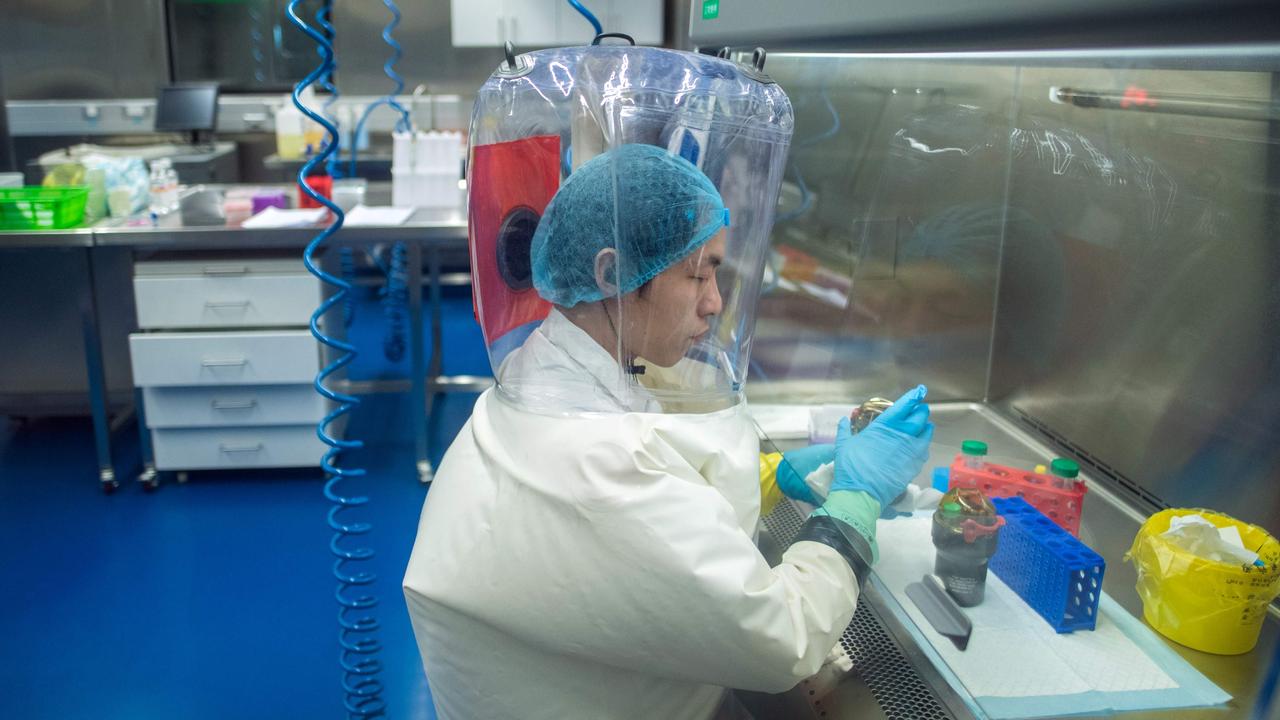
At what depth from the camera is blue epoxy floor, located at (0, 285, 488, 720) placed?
216 cm

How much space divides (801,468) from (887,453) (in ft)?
0.82

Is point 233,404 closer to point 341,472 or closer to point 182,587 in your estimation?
point 182,587

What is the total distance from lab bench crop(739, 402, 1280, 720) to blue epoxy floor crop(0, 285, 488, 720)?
1.17 m

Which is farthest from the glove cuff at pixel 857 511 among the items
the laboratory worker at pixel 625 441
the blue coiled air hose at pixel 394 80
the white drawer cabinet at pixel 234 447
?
the white drawer cabinet at pixel 234 447

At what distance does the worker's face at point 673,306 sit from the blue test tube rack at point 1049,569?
0.47 m

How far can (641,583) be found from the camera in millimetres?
940

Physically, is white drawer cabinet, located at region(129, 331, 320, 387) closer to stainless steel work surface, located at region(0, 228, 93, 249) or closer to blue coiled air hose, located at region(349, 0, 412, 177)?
stainless steel work surface, located at region(0, 228, 93, 249)

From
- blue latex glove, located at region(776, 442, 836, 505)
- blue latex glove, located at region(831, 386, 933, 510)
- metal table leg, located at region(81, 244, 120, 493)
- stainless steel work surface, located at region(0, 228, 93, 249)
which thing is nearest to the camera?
blue latex glove, located at region(831, 386, 933, 510)

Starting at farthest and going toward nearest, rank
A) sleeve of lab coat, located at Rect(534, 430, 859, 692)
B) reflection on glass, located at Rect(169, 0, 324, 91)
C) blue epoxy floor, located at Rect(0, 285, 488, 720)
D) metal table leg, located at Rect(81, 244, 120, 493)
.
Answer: reflection on glass, located at Rect(169, 0, 324, 91), metal table leg, located at Rect(81, 244, 120, 493), blue epoxy floor, located at Rect(0, 285, 488, 720), sleeve of lab coat, located at Rect(534, 430, 859, 692)

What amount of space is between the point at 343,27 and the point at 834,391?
16.6 feet

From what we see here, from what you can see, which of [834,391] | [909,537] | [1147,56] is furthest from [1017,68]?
[834,391]

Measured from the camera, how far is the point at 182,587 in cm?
259

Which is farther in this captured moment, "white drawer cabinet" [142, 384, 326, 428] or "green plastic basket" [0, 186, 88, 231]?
"white drawer cabinet" [142, 384, 326, 428]

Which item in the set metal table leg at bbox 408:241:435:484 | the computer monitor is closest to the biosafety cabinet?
metal table leg at bbox 408:241:435:484
